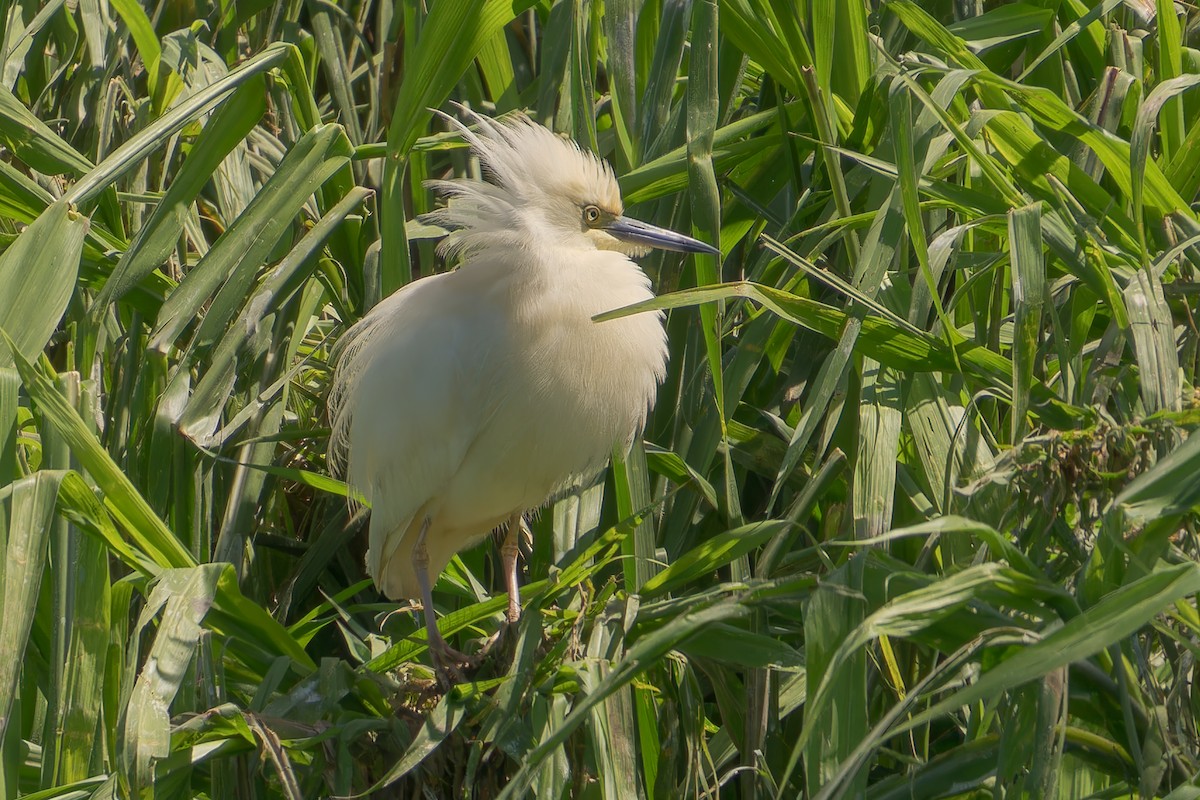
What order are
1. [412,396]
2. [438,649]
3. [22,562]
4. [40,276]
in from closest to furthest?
1. [22,562]
2. [40,276]
3. [438,649]
4. [412,396]

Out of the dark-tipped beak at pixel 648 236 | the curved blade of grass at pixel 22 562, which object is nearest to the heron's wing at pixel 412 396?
the dark-tipped beak at pixel 648 236

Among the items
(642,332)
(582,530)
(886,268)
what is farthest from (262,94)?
(886,268)

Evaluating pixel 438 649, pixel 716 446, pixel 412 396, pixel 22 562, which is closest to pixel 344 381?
pixel 412 396

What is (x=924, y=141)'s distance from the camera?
73.6 inches

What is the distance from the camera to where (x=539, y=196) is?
2201 millimetres

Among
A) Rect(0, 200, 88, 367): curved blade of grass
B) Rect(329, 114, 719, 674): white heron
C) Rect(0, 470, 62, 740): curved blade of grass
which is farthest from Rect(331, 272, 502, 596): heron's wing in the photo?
Rect(0, 470, 62, 740): curved blade of grass

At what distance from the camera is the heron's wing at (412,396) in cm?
216

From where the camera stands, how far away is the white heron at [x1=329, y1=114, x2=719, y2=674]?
2127mm

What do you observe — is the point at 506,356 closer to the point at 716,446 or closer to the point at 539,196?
the point at 539,196

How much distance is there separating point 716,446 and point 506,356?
1.27 ft

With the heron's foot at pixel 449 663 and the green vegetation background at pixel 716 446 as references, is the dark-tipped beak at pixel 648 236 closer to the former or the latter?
the green vegetation background at pixel 716 446

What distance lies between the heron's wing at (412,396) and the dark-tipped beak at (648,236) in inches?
9.8

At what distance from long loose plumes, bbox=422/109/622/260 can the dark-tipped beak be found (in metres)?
0.04

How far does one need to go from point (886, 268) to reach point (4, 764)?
1252 millimetres
